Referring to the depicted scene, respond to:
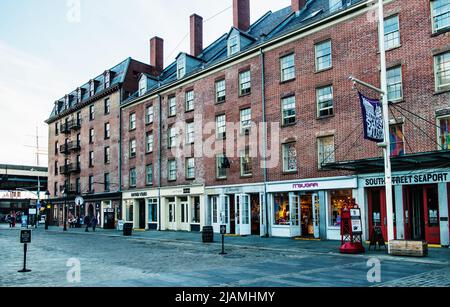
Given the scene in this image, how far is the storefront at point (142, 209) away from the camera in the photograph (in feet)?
121

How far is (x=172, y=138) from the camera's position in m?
34.9

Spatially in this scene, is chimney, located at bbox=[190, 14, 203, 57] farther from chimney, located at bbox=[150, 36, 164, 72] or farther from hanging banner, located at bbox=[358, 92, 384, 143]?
hanging banner, located at bbox=[358, 92, 384, 143]

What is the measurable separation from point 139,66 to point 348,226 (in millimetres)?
32766

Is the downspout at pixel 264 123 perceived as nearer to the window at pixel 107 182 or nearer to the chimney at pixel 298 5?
the chimney at pixel 298 5

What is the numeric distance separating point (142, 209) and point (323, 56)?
75.2 feet

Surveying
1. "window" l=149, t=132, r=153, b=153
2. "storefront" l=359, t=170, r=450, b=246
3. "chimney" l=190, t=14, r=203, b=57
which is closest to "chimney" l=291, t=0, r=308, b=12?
"chimney" l=190, t=14, r=203, b=57

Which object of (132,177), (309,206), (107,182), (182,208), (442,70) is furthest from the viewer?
(107,182)

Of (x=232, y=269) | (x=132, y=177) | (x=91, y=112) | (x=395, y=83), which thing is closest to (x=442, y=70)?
(x=395, y=83)

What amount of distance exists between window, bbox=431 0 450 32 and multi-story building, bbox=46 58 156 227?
29.9 meters

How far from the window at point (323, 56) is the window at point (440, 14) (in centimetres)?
571

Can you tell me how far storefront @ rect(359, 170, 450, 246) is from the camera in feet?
60.9

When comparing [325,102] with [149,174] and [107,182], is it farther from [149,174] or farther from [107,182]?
[107,182]

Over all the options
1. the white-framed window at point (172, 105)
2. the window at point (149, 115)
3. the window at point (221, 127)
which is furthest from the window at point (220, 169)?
the window at point (149, 115)
